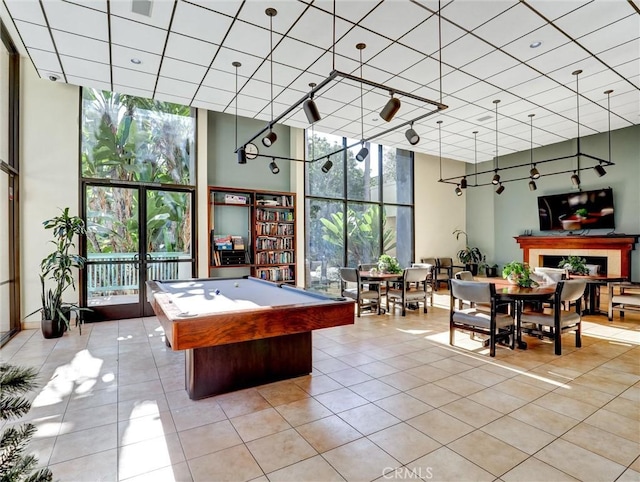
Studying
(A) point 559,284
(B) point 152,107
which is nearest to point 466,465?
(A) point 559,284

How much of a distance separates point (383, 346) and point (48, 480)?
13.3 feet

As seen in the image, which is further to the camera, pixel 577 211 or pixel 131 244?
pixel 577 211

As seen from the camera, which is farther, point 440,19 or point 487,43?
point 487,43

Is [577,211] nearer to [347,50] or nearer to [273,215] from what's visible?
[273,215]

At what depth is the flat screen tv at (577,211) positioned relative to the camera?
8.01m

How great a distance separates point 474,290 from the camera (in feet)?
14.1

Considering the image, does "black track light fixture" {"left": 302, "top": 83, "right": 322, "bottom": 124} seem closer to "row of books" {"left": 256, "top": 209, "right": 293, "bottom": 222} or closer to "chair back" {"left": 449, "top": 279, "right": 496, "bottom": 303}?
"chair back" {"left": 449, "top": 279, "right": 496, "bottom": 303}

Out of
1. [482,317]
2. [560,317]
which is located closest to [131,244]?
[482,317]

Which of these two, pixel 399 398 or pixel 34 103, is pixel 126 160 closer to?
pixel 34 103

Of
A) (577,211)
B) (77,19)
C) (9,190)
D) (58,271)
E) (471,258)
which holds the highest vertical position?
(77,19)

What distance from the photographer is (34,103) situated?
5500mm

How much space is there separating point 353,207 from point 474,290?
5073 millimetres

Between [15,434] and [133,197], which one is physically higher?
[133,197]

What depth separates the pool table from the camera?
2.54 m
